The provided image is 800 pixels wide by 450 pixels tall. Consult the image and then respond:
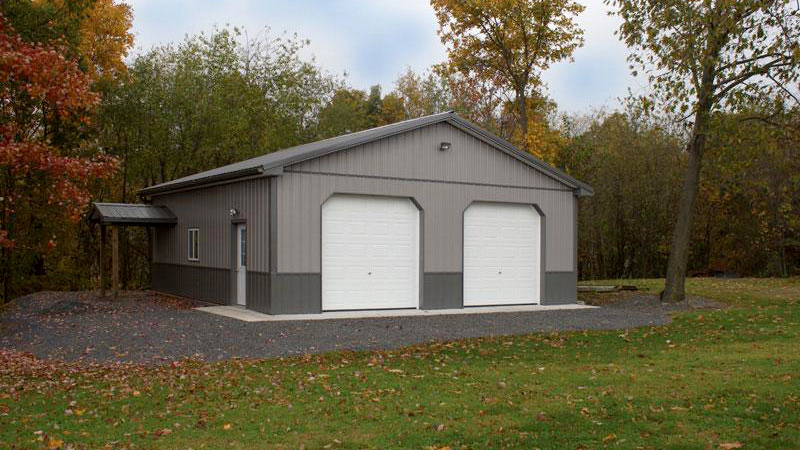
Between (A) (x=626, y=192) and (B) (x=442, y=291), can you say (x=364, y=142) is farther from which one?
(A) (x=626, y=192)

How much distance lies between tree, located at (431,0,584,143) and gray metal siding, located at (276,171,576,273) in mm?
9710

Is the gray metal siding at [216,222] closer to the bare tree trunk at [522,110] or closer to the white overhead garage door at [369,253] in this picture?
the white overhead garage door at [369,253]

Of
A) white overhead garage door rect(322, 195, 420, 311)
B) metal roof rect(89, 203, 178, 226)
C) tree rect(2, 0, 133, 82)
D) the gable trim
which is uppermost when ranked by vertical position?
tree rect(2, 0, 133, 82)

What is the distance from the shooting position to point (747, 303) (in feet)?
60.8

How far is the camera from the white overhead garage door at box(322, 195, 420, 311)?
15477 mm

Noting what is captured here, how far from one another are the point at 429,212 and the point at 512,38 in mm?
14184

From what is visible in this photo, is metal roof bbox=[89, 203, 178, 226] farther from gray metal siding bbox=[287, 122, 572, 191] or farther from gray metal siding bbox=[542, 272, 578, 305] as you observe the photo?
gray metal siding bbox=[542, 272, 578, 305]

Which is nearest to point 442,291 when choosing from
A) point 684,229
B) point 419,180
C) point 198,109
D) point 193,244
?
point 419,180

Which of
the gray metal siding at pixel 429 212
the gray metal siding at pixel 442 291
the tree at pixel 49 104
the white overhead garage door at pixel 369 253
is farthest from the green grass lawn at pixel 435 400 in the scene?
the gray metal siding at pixel 442 291

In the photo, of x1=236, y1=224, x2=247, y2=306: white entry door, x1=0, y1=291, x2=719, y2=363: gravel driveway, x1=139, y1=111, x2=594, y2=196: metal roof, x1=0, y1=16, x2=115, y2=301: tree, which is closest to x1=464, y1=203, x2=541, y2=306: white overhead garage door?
x1=139, y1=111, x2=594, y2=196: metal roof

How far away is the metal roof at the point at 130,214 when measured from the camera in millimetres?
19562

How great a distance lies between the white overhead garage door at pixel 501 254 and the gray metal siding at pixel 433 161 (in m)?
0.76

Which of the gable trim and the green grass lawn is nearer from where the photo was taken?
the green grass lawn

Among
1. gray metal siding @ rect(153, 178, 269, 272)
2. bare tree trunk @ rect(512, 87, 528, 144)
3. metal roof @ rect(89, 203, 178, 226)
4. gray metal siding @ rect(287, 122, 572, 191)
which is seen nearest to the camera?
gray metal siding @ rect(153, 178, 269, 272)
